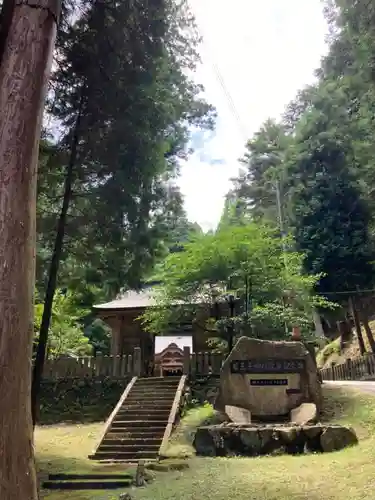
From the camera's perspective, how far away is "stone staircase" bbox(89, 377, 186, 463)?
938 cm

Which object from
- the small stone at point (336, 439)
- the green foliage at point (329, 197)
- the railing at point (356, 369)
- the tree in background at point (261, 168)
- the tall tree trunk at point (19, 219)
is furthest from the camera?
the tree in background at point (261, 168)

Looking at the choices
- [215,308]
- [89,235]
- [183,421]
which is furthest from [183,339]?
[89,235]

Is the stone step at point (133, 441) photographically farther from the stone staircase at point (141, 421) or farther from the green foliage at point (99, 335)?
the green foliage at point (99, 335)

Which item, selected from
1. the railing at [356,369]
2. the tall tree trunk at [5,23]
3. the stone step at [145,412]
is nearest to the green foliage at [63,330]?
the stone step at [145,412]

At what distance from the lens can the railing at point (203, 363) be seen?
13.8 m

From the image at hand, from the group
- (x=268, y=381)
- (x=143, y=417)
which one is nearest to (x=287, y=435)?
(x=268, y=381)

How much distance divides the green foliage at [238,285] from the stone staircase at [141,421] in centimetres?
211

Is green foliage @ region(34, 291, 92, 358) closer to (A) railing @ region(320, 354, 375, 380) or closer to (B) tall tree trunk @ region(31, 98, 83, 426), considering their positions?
(B) tall tree trunk @ region(31, 98, 83, 426)

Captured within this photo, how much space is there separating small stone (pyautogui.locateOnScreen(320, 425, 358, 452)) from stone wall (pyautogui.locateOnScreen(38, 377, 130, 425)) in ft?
22.5

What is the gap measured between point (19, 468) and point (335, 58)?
20.5m

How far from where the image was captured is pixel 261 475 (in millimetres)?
6387

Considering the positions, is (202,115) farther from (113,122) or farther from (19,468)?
(19,468)

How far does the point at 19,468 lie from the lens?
337 cm

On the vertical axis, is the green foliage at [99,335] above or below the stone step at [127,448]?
above
